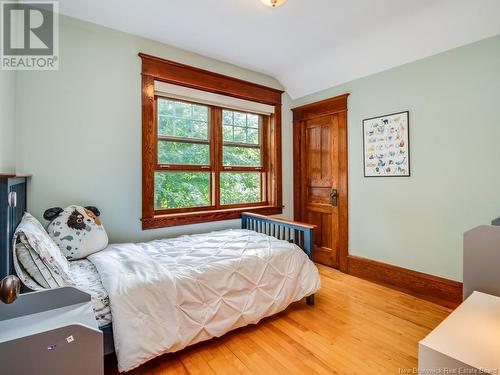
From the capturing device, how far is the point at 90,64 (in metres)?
2.43

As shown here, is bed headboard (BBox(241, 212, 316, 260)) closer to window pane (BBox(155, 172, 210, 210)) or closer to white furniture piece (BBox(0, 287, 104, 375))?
window pane (BBox(155, 172, 210, 210))

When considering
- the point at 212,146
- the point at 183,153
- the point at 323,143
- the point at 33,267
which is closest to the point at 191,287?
the point at 33,267

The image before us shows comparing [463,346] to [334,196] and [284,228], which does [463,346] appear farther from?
[334,196]

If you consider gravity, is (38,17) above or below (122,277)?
above

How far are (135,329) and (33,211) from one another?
1444 millimetres

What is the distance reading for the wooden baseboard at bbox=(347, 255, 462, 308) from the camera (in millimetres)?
2412

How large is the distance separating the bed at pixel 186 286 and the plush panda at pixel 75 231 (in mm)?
100

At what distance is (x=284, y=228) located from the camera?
9.12 feet

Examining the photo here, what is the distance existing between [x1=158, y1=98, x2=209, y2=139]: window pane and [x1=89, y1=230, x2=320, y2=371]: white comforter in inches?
49.2

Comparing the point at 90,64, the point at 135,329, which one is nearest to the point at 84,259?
the point at 135,329

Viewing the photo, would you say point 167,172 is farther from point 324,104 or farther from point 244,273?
point 324,104

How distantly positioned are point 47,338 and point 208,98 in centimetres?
272

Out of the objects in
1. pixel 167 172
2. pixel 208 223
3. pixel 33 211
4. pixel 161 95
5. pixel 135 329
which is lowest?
pixel 135 329

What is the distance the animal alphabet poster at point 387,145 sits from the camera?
2.75 m
